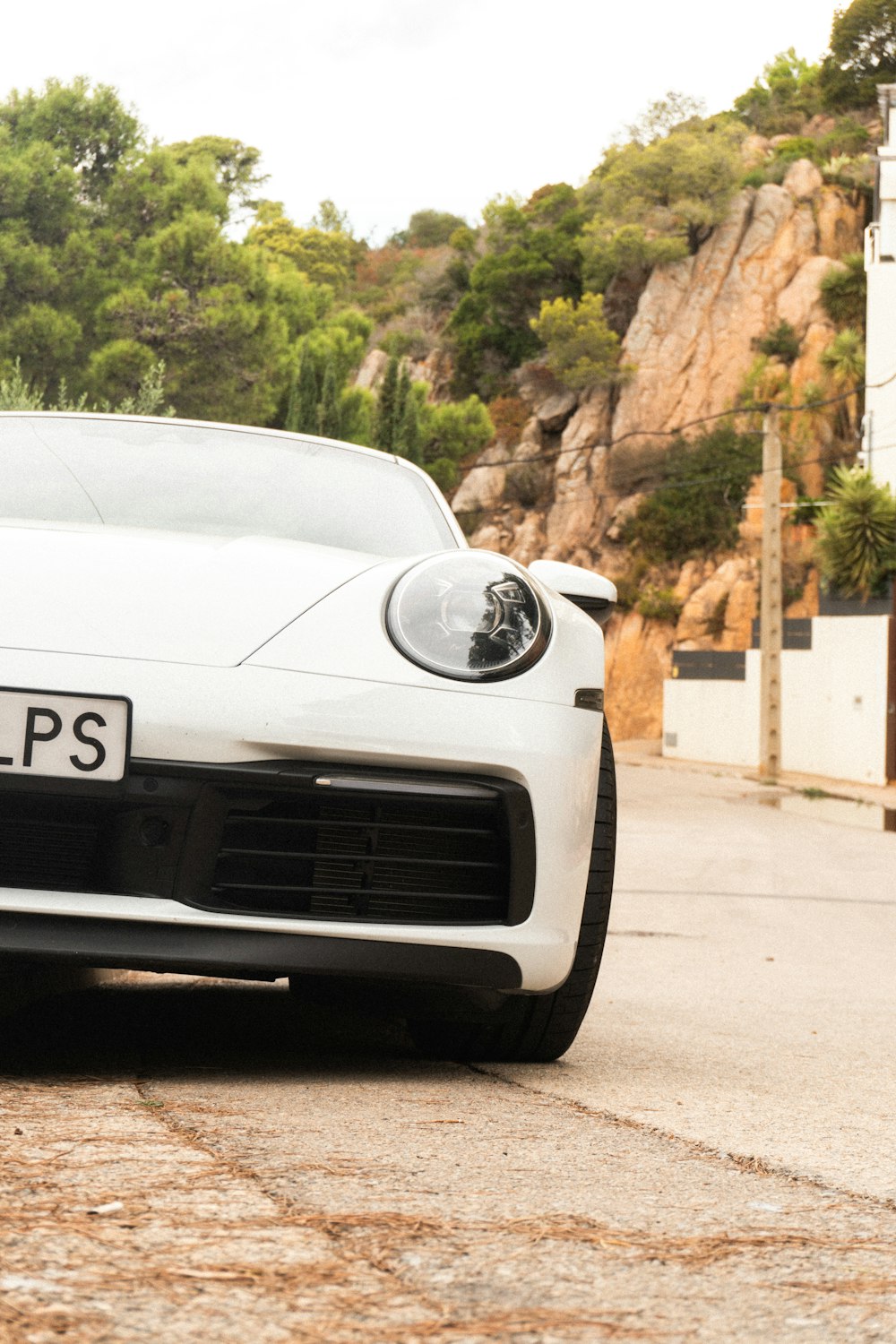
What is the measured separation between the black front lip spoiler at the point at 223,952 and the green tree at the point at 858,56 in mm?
64316

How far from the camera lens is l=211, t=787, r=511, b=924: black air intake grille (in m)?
2.66

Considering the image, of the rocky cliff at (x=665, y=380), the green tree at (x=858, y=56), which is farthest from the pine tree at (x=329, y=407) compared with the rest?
the green tree at (x=858, y=56)

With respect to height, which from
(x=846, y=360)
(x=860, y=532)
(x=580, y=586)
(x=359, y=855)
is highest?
(x=846, y=360)

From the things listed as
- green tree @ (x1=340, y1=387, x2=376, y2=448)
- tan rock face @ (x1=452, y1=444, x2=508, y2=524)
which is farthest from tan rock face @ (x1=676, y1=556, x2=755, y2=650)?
green tree @ (x1=340, y1=387, x2=376, y2=448)

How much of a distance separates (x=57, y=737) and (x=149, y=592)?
333mm

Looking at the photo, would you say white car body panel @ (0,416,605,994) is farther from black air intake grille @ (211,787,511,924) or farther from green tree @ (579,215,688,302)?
green tree @ (579,215,688,302)

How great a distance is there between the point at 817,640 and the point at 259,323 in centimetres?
1222

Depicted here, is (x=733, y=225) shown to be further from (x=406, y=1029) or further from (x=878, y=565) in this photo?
(x=406, y=1029)

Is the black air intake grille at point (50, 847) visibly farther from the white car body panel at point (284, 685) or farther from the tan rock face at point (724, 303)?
the tan rock face at point (724, 303)

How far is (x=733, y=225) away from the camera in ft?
182

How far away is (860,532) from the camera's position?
1027 inches

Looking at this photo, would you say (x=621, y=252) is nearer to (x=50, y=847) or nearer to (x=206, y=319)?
(x=206, y=319)

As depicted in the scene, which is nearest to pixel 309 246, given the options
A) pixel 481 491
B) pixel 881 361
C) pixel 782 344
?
pixel 481 491

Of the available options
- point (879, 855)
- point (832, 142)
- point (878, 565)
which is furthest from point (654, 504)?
point (879, 855)
